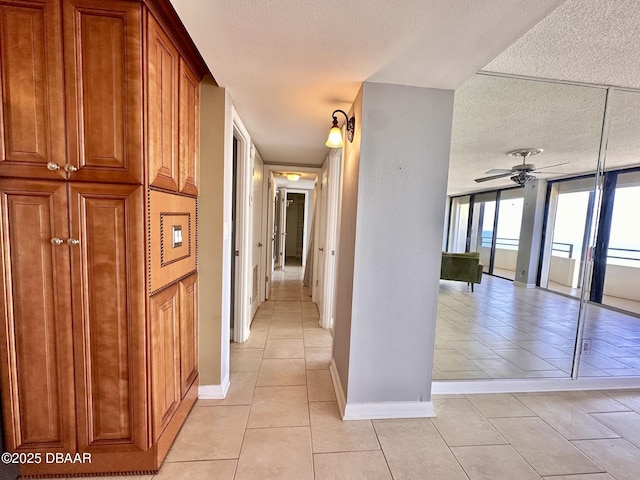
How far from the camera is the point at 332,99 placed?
6.21ft

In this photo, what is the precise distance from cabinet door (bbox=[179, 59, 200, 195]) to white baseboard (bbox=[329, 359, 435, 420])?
171 cm

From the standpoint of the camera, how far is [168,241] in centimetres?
142

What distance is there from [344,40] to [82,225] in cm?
143

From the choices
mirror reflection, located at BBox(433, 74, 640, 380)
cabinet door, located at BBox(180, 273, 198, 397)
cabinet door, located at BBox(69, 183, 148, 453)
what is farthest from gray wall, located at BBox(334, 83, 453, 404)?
cabinet door, located at BBox(69, 183, 148, 453)

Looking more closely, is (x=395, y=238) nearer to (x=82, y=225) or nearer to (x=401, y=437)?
(x=401, y=437)

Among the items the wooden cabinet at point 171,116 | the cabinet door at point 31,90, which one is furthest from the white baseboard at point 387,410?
the cabinet door at point 31,90

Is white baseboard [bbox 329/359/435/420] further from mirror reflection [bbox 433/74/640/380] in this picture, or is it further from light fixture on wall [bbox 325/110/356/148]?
light fixture on wall [bbox 325/110/356/148]

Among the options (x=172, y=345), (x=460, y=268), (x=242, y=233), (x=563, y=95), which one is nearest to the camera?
(x=172, y=345)

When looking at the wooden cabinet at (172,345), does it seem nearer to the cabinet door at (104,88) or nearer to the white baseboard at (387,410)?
the cabinet door at (104,88)

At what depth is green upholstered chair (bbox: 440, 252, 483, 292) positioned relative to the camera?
13.9ft

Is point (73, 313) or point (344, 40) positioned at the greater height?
point (344, 40)

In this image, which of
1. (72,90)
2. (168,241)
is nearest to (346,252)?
(168,241)

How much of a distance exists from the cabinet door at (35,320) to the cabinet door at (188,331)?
490mm

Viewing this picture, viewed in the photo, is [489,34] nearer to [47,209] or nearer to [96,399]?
[47,209]
